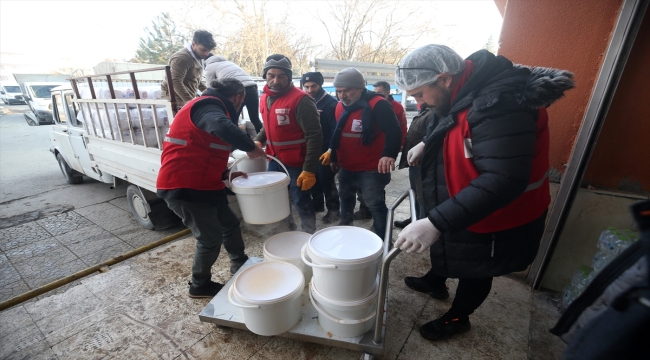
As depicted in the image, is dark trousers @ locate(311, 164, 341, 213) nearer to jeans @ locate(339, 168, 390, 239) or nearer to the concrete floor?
jeans @ locate(339, 168, 390, 239)

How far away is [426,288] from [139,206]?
157 inches

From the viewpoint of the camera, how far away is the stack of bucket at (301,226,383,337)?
1.60 m

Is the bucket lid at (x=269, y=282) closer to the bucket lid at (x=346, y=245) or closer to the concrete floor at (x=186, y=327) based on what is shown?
the bucket lid at (x=346, y=245)

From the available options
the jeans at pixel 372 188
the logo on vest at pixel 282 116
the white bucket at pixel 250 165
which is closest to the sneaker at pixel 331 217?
the jeans at pixel 372 188

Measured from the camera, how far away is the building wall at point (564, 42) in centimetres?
203

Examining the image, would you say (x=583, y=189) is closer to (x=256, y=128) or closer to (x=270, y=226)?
(x=270, y=226)

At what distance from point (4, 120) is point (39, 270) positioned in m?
22.3

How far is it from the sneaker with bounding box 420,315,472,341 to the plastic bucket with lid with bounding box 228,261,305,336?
0.95 metres

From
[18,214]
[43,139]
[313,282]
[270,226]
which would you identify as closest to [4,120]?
[43,139]

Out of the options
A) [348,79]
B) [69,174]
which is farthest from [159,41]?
[348,79]

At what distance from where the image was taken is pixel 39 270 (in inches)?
124

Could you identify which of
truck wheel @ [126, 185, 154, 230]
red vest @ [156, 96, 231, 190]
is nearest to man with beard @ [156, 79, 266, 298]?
red vest @ [156, 96, 231, 190]

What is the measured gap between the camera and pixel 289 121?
2836mm

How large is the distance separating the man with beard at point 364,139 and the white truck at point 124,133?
1.69 metres
